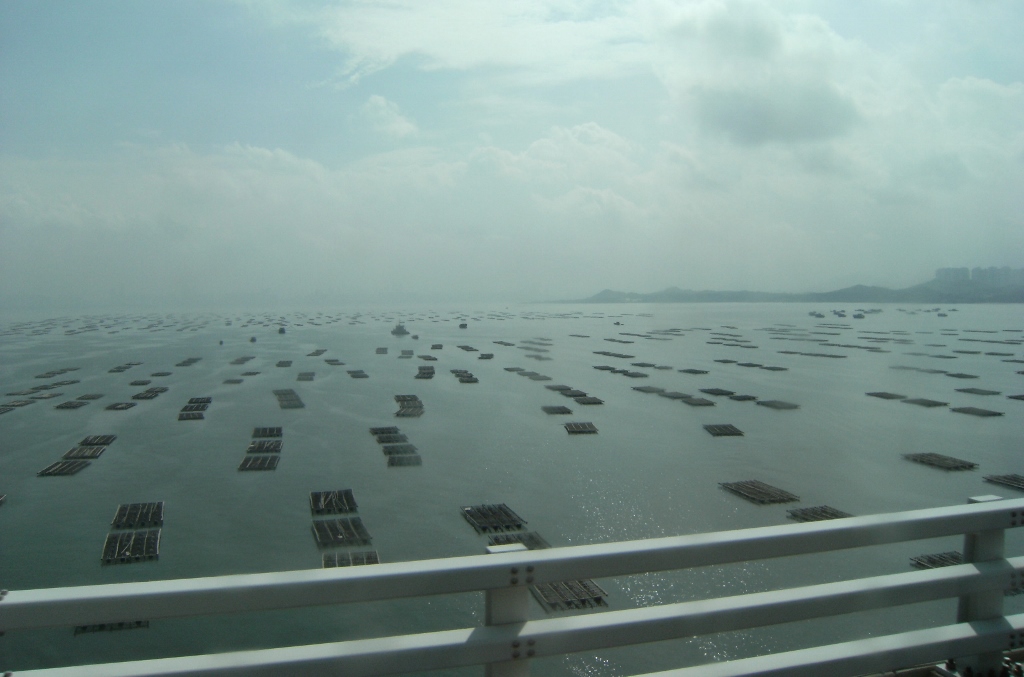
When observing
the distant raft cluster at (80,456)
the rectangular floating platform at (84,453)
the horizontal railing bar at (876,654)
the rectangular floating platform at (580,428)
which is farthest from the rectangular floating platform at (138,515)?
the horizontal railing bar at (876,654)

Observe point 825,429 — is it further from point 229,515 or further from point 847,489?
point 229,515

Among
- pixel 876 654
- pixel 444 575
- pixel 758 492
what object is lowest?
pixel 758 492

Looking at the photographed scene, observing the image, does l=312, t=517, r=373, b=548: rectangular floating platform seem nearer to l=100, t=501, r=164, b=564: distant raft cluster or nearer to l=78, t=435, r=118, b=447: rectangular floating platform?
l=100, t=501, r=164, b=564: distant raft cluster

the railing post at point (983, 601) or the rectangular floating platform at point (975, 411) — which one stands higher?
the railing post at point (983, 601)

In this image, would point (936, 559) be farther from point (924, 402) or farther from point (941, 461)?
point (924, 402)

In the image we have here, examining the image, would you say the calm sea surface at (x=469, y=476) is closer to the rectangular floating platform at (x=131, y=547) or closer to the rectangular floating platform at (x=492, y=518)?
the rectangular floating platform at (x=131, y=547)

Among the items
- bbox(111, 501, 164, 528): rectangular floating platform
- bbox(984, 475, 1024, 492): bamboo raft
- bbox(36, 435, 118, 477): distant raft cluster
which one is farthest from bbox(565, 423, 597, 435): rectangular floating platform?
bbox(36, 435, 118, 477): distant raft cluster

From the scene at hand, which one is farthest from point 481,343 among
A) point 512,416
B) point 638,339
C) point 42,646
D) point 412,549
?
point 42,646

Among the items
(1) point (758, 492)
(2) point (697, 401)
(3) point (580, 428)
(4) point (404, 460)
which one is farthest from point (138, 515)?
(2) point (697, 401)
